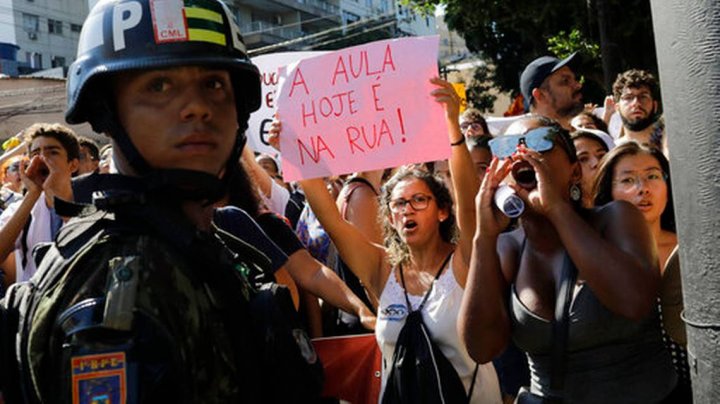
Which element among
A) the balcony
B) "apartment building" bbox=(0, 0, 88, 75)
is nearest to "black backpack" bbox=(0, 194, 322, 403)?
"apartment building" bbox=(0, 0, 88, 75)

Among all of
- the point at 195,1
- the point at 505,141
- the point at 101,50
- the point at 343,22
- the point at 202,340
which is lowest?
the point at 202,340

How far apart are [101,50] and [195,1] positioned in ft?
0.81

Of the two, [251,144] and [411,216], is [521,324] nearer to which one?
[411,216]

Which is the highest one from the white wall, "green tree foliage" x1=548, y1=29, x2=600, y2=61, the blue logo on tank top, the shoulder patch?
the white wall

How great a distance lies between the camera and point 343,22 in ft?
211

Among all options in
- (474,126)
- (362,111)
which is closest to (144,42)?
(362,111)

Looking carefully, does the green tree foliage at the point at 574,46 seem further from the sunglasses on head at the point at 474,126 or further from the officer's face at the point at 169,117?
the officer's face at the point at 169,117

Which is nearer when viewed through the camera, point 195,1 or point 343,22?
point 195,1

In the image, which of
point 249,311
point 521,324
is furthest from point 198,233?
point 521,324

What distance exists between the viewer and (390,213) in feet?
13.0

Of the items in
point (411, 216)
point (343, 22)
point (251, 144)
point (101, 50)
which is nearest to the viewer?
point (101, 50)

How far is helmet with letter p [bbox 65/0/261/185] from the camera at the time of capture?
165cm

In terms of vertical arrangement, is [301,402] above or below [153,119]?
below

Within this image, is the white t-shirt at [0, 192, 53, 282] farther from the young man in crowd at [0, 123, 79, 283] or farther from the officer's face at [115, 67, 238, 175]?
the officer's face at [115, 67, 238, 175]
